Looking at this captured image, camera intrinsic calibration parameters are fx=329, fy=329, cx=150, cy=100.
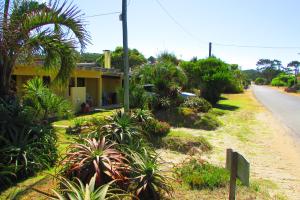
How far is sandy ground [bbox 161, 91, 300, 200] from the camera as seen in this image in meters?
7.03

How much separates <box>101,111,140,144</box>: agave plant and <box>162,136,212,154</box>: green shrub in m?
2.74

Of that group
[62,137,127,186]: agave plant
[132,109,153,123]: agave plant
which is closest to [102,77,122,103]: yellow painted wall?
[132,109,153,123]: agave plant

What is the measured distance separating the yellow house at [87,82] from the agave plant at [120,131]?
592cm

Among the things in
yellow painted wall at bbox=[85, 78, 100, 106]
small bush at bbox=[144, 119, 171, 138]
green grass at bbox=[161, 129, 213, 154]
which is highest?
yellow painted wall at bbox=[85, 78, 100, 106]

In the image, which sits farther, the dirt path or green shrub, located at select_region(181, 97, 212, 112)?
green shrub, located at select_region(181, 97, 212, 112)

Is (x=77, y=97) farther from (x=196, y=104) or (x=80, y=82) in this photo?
(x=196, y=104)

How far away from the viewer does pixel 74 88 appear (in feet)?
54.6

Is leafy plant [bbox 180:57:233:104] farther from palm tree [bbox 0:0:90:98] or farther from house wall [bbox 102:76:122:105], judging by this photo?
palm tree [bbox 0:0:90:98]

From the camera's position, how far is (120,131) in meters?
7.16

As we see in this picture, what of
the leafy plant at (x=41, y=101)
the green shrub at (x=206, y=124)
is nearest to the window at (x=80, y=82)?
the green shrub at (x=206, y=124)

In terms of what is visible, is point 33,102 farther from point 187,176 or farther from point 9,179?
point 187,176

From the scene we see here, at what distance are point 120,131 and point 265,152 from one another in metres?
5.19

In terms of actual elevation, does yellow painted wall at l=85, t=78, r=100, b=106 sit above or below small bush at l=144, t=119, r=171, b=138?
above

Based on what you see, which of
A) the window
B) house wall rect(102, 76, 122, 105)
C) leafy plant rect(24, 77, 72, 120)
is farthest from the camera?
house wall rect(102, 76, 122, 105)
